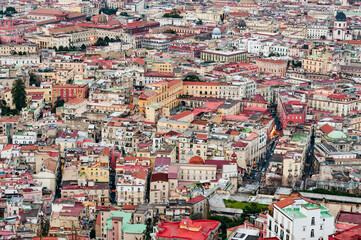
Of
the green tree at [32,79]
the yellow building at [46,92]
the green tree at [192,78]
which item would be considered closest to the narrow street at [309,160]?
the green tree at [192,78]

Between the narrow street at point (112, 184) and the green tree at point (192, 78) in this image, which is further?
the green tree at point (192, 78)

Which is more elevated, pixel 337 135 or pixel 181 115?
pixel 181 115

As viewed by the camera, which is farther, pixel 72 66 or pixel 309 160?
pixel 72 66

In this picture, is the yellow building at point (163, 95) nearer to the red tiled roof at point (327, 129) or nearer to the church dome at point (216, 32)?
the red tiled roof at point (327, 129)

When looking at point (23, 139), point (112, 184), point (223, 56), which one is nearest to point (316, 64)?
point (223, 56)

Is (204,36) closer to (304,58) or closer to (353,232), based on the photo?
(304,58)

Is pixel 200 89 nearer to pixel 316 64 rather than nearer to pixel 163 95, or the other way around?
pixel 163 95

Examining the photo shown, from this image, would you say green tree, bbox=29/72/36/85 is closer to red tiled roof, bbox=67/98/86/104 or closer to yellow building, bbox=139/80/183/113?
red tiled roof, bbox=67/98/86/104
